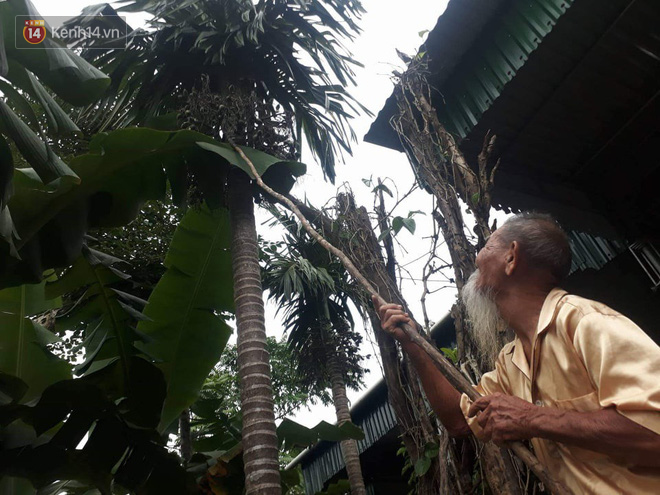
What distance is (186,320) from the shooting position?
400 cm

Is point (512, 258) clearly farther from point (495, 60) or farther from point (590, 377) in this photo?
point (495, 60)

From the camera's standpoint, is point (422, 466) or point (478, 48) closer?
point (422, 466)

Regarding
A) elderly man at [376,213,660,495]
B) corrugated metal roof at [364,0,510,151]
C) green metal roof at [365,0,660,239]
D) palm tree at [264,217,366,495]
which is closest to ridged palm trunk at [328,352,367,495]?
palm tree at [264,217,366,495]

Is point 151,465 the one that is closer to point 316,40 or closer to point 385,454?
point 316,40

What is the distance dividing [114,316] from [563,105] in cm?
384

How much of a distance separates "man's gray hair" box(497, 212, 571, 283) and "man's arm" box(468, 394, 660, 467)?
0.54 meters

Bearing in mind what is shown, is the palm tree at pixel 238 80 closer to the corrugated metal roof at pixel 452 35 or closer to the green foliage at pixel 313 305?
the corrugated metal roof at pixel 452 35

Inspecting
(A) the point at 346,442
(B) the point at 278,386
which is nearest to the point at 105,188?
(A) the point at 346,442

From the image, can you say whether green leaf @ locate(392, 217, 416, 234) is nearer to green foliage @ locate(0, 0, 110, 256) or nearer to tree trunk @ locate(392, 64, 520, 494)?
tree trunk @ locate(392, 64, 520, 494)

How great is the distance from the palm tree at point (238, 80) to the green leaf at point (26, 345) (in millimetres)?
1513

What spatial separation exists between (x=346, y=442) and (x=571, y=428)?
642 cm

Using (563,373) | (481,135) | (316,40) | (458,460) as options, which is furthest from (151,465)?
(316,40)

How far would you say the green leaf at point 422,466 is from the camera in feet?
8.60

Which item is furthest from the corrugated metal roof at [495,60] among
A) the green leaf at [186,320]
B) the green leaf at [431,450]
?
the green leaf at [431,450]
